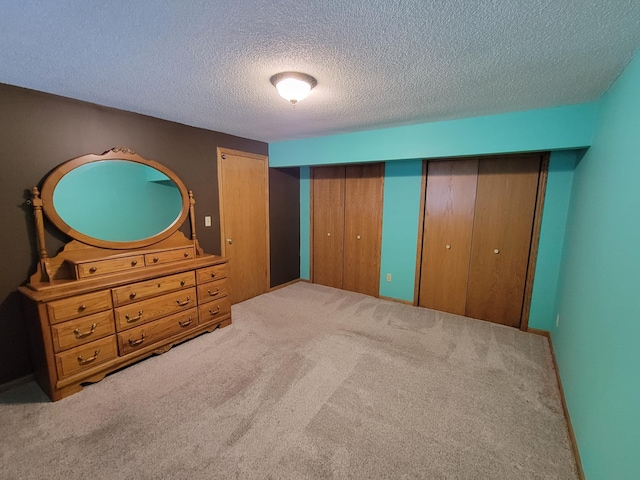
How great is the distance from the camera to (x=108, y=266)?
221 centimetres

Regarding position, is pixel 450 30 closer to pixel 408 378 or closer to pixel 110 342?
pixel 408 378

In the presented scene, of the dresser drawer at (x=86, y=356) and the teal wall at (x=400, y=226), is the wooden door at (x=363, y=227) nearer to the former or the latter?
the teal wall at (x=400, y=226)

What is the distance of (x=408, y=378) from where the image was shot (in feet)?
7.00

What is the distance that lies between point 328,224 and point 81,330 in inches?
122

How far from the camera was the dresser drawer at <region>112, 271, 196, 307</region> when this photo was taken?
211 centimetres

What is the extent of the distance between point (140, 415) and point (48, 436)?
46 centimetres

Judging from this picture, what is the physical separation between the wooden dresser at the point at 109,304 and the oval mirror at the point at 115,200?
0.05 m

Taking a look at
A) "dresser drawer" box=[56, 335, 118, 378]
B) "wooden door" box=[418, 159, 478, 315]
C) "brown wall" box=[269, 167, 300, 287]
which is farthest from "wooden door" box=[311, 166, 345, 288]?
"dresser drawer" box=[56, 335, 118, 378]

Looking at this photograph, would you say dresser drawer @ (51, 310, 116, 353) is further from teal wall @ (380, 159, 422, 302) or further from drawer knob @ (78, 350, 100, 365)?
teal wall @ (380, 159, 422, 302)

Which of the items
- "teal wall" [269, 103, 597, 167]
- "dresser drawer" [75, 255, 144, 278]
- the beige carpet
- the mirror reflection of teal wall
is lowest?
the beige carpet

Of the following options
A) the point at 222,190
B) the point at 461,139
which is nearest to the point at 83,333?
the point at 222,190

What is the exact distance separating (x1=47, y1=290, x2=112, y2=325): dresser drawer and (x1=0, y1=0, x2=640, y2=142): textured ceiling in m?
1.46

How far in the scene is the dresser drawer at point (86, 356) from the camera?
1.86 m

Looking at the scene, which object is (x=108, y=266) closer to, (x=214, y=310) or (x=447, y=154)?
(x=214, y=310)
